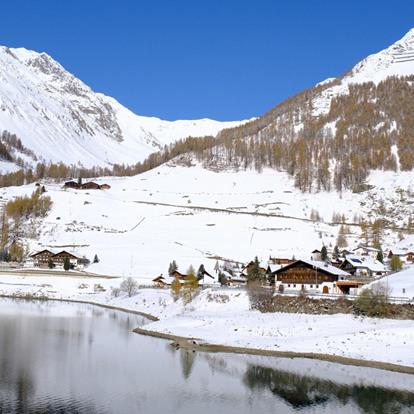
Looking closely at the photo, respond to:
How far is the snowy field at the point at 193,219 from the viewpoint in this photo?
110 m

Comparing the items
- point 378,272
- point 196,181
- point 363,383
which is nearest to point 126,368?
point 363,383

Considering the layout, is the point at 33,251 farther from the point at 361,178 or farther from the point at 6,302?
the point at 361,178

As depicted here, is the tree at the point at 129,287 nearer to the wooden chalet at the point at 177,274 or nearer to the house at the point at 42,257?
the wooden chalet at the point at 177,274

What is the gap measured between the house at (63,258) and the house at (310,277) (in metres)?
43.6

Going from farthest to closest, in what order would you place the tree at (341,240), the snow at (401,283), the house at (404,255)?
the tree at (341,240) → the house at (404,255) → the snow at (401,283)

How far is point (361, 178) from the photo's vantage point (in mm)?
175500

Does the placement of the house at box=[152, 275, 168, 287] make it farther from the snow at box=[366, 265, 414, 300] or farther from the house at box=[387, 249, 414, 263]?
the house at box=[387, 249, 414, 263]

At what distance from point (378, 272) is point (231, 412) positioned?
6680cm

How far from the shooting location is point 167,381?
115 feet

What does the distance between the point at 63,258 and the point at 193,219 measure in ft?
129

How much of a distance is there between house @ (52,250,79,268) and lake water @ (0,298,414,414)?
53183mm

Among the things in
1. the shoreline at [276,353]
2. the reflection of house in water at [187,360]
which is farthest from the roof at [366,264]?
the reflection of house in water at [187,360]

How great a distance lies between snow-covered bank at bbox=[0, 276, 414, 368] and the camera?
42.4 m

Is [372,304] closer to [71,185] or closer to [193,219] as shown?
[193,219]
